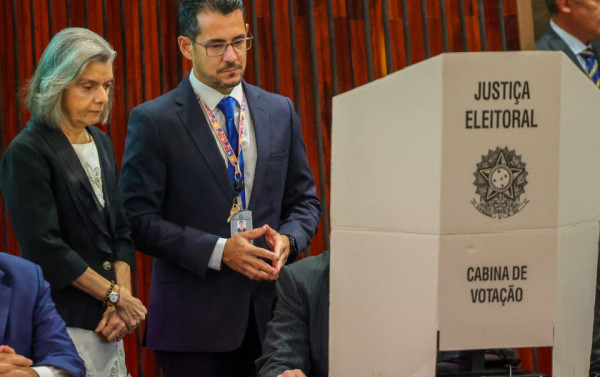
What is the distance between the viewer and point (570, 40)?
281 centimetres

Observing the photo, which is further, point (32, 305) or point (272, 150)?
point (272, 150)

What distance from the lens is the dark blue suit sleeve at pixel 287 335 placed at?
5.64 feet

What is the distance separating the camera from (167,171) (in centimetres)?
238

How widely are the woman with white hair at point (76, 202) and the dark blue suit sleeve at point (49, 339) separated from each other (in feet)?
0.60

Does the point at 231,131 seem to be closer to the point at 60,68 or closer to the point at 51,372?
the point at 60,68

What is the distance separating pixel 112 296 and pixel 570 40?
5.75 feet

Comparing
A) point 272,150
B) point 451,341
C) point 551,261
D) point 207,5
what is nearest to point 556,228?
point 551,261

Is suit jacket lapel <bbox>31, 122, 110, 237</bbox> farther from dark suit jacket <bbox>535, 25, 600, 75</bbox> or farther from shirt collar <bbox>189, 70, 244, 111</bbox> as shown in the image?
dark suit jacket <bbox>535, 25, 600, 75</bbox>

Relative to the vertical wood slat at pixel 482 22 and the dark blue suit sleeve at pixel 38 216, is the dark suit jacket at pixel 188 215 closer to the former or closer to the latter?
the dark blue suit sleeve at pixel 38 216

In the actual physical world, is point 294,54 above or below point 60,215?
above

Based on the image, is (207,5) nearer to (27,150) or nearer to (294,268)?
(27,150)

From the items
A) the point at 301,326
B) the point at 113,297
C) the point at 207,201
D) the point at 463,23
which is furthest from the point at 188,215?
the point at 463,23

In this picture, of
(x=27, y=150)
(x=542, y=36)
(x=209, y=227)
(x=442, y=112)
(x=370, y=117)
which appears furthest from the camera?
(x=542, y=36)

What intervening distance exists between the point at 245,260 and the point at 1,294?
0.64 m
